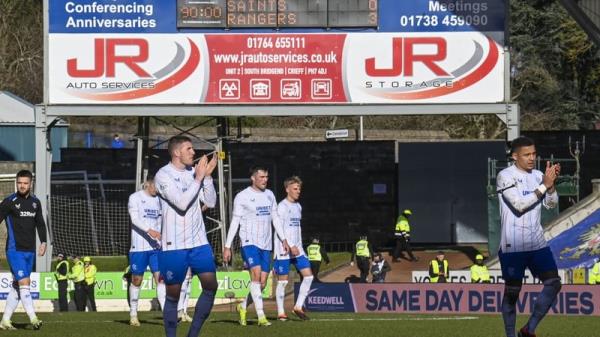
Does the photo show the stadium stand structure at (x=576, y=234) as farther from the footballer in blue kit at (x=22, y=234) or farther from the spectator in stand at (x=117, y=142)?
the spectator in stand at (x=117, y=142)

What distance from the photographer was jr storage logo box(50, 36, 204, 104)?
28688 millimetres

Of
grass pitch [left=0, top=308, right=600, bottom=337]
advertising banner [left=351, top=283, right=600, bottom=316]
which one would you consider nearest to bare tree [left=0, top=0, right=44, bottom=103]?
advertising banner [left=351, top=283, right=600, bottom=316]

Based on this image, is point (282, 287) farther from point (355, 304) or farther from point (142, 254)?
point (355, 304)

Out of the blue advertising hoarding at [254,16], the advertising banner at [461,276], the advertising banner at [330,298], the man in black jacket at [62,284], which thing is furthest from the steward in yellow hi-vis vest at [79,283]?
the advertising banner at [461,276]

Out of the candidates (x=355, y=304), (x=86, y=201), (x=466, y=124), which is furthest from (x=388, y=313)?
(x=466, y=124)

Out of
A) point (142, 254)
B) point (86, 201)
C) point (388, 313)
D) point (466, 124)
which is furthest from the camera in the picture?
point (466, 124)

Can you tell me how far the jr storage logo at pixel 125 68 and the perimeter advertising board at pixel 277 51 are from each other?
0.02 meters

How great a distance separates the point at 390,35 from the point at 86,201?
1823 cm

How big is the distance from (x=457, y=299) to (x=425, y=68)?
261 inches

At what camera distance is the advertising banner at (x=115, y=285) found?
27469 mm

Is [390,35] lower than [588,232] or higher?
higher

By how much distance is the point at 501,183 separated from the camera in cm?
1302

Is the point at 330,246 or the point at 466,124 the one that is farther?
the point at 466,124

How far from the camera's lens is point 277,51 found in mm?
28719
